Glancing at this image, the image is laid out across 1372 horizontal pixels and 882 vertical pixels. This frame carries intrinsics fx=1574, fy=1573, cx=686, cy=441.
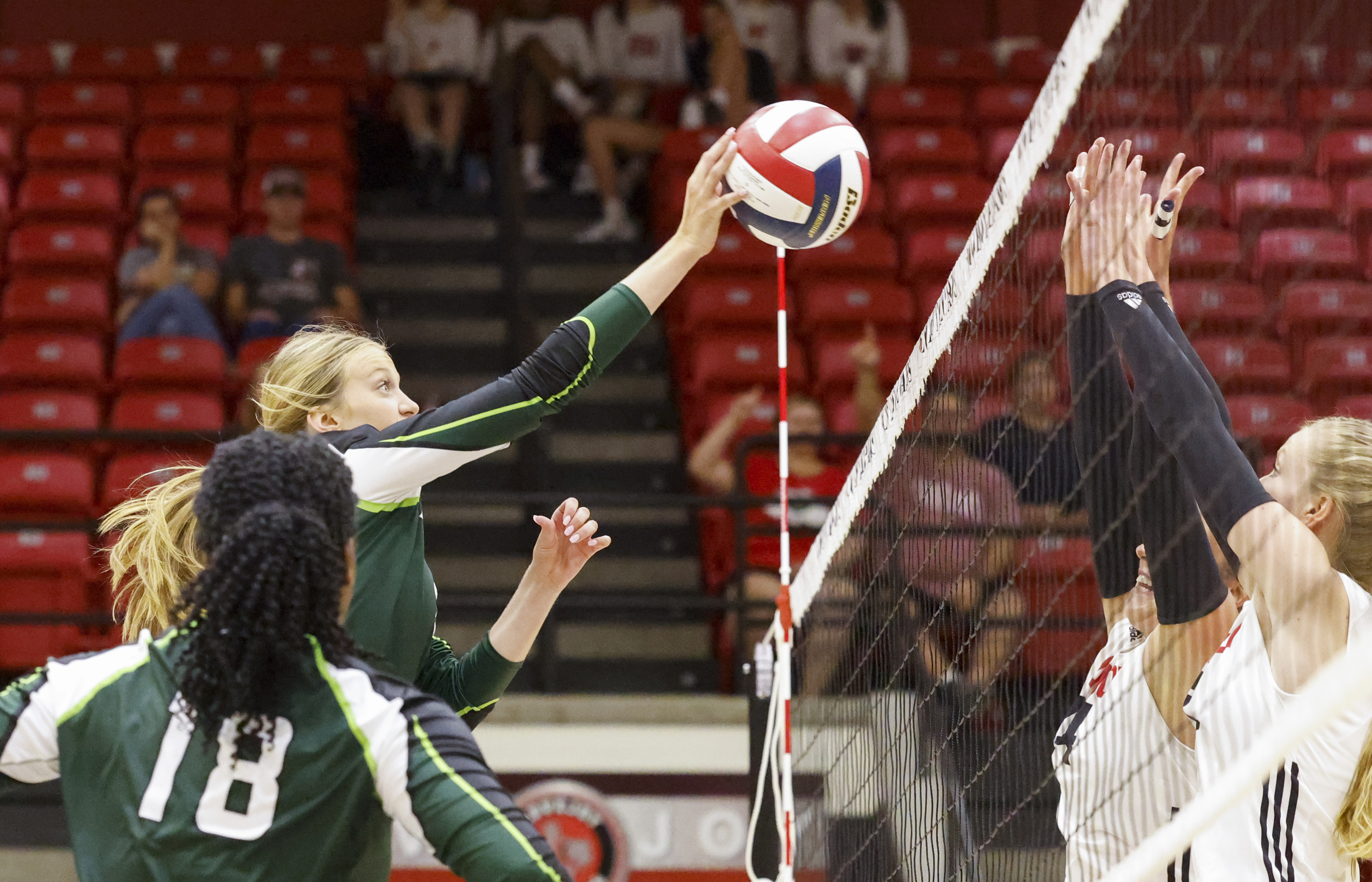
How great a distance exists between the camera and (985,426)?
3125 mm

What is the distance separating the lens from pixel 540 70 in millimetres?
9406

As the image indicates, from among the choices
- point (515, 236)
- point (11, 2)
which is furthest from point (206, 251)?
point (11, 2)

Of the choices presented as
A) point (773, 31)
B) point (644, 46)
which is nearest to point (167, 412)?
point (644, 46)

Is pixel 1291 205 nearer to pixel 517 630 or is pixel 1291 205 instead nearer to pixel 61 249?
pixel 517 630

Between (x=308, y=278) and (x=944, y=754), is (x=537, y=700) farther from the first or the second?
(x=944, y=754)

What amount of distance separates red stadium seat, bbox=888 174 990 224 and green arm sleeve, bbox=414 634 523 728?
5825 millimetres

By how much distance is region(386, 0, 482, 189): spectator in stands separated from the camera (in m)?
9.25

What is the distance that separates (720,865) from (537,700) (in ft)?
3.35

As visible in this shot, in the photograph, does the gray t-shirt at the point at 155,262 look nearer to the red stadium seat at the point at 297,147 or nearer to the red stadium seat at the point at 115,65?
the red stadium seat at the point at 297,147

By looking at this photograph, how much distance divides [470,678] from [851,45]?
7421 mm

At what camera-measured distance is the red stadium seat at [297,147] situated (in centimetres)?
884

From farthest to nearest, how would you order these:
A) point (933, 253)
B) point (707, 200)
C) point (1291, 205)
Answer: point (933, 253) → point (707, 200) → point (1291, 205)

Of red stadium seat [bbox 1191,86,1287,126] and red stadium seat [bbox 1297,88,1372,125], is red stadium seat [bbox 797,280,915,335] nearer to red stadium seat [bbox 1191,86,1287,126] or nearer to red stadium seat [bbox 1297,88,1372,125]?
red stadium seat [bbox 1297,88,1372,125]

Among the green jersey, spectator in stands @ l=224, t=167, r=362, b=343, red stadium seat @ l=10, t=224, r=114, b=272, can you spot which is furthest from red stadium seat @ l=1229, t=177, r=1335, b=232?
red stadium seat @ l=10, t=224, r=114, b=272
